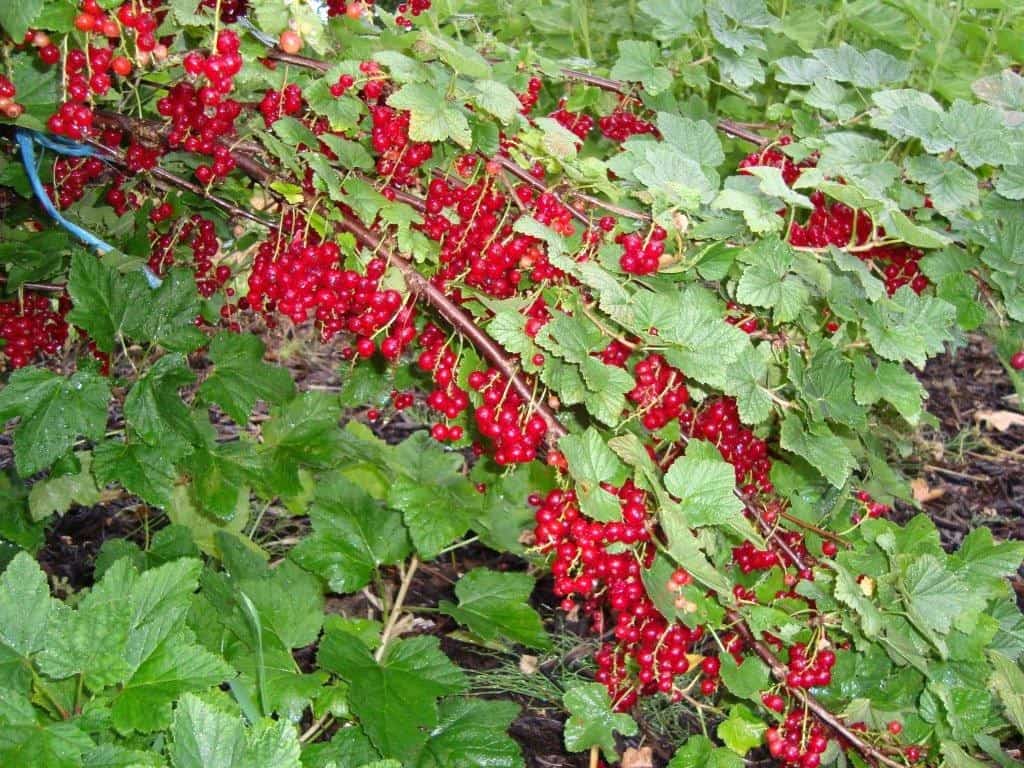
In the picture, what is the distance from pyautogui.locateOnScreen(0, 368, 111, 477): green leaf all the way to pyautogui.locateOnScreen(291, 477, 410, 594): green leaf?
478 mm

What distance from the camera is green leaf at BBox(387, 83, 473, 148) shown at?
4.25 ft

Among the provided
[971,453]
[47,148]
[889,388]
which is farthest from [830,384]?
[971,453]

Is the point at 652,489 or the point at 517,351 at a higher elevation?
the point at 517,351

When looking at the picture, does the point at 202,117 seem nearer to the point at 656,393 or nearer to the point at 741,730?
the point at 656,393

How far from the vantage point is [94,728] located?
1.16 meters

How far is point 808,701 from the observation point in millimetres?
1627

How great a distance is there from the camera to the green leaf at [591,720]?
5.91ft

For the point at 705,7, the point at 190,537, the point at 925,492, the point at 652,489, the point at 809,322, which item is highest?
the point at 705,7

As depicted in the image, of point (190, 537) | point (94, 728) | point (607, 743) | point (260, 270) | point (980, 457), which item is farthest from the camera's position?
point (980, 457)

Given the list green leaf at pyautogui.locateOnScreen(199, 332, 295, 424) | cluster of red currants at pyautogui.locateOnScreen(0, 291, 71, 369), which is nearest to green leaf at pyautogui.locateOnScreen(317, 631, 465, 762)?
green leaf at pyautogui.locateOnScreen(199, 332, 295, 424)

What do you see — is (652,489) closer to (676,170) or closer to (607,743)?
(676,170)

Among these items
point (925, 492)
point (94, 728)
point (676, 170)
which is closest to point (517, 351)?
point (676, 170)

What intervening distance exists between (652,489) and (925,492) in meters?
1.98

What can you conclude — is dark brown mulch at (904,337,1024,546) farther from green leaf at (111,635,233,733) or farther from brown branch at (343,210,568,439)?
green leaf at (111,635,233,733)
